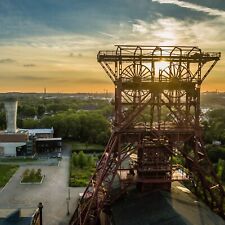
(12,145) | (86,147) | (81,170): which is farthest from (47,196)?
(86,147)

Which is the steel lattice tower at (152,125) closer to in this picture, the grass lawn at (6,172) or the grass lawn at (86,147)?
the grass lawn at (6,172)

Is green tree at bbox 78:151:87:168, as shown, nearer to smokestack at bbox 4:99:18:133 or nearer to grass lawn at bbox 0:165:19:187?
grass lawn at bbox 0:165:19:187

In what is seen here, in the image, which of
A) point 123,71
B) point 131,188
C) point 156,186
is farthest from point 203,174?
point 123,71

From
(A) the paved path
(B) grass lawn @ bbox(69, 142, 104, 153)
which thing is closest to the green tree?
(A) the paved path

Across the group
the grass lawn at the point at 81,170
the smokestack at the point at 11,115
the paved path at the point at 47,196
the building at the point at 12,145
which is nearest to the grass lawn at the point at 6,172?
the paved path at the point at 47,196

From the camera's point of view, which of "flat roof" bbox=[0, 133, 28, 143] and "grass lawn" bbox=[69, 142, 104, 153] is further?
"grass lawn" bbox=[69, 142, 104, 153]
